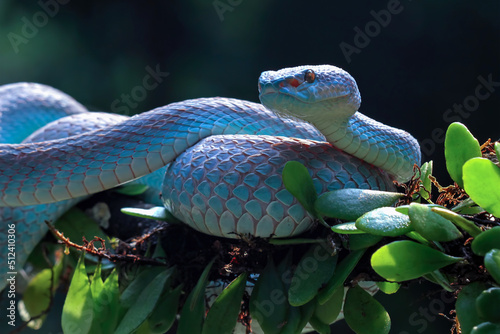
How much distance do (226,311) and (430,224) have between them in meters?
0.42

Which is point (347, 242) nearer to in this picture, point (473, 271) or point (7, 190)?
point (473, 271)

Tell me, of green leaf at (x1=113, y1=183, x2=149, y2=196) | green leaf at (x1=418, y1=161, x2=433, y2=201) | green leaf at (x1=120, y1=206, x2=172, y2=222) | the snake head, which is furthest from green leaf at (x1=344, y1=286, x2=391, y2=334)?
green leaf at (x1=113, y1=183, x2=149, y2=196)

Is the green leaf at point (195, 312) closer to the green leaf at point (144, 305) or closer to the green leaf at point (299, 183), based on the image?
the green leaf at point (144, 305)

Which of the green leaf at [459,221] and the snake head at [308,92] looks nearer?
the green leaf at [459,221]

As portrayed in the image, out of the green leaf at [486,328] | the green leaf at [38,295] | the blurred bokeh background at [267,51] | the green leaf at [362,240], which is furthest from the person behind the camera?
the blurred bokeh background at [267,51]

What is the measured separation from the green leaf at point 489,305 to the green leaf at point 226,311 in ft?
1.42

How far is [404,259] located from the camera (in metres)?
0.69

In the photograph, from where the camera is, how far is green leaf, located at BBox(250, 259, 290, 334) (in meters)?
0.86

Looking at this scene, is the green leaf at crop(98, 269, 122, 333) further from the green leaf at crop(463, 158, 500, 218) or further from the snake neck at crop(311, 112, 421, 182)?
the green leaf at crop(463, 158, 500, 218)

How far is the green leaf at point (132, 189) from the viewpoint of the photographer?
156cm

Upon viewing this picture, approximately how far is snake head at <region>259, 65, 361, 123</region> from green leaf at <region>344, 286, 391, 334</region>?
0.34 meters

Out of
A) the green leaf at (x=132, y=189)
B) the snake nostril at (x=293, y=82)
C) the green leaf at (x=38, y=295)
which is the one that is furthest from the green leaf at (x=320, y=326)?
the green leaf at (x=38, y=295)

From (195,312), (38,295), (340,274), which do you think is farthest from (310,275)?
(38,295)

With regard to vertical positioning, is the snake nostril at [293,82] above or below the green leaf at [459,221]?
above
